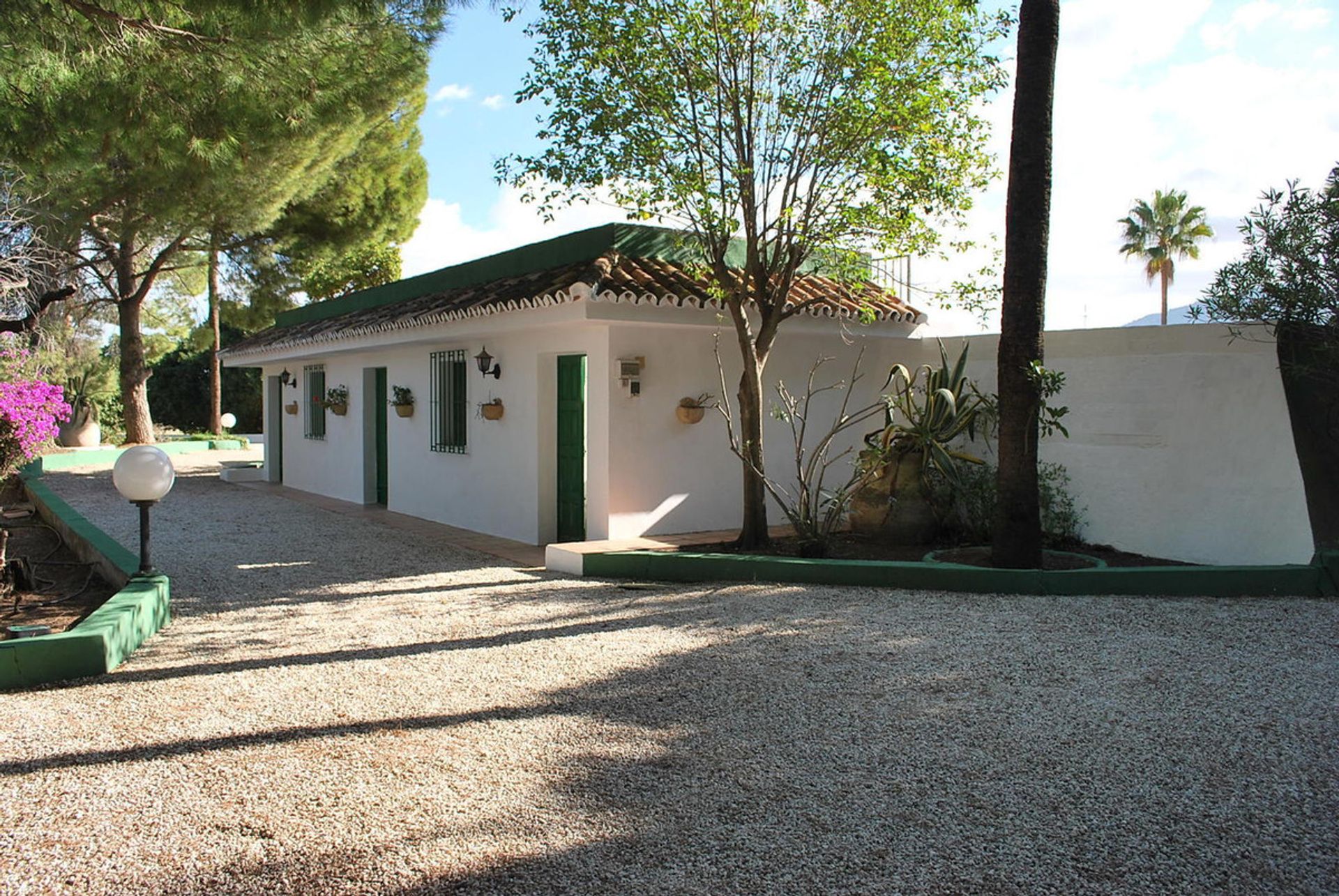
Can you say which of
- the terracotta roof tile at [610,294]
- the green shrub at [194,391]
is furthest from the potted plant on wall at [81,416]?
the terracotta roof tile at [610,294]

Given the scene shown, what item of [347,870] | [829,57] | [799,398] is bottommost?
[347,870]

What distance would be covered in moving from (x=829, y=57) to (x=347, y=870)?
746cm

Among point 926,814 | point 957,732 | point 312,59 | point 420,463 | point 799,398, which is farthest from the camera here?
point 420,463

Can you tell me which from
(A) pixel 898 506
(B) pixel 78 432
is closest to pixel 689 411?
(A) pixel 898 506

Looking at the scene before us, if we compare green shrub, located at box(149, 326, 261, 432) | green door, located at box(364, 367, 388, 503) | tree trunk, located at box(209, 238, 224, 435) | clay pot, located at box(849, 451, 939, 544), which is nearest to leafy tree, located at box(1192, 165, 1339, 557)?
clay pot, located at box(849, 451, 939, 544)

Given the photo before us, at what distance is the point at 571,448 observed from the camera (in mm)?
10500

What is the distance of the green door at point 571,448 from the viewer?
1034 centimetres

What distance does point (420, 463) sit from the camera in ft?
42.3

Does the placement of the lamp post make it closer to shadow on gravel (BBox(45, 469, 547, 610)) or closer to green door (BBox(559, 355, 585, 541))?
shadow on gravel (BBox(45, 469, 547, 610))

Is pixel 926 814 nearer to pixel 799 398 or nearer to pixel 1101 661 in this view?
pixel 1101 661

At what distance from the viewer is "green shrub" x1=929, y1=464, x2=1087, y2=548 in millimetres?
9211

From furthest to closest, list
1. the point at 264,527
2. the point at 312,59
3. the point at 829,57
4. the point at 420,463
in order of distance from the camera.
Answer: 1. the point at 420,463
2. the point at 264,527
3. the point at 829,57
4. the point at 312,59

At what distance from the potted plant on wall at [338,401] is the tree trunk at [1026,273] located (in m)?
10.6

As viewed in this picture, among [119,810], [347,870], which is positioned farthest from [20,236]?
[347,870]
